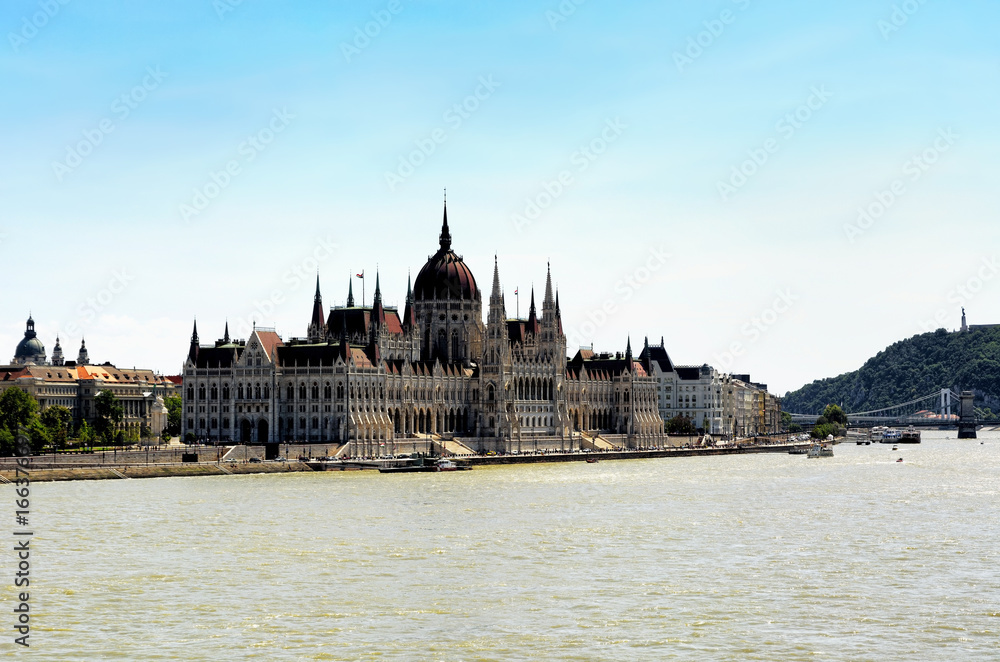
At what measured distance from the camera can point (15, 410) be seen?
119m

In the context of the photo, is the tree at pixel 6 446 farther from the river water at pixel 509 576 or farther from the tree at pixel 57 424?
the river water at pixel 509 576

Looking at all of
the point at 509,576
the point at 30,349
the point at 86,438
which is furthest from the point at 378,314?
the point at 509,576

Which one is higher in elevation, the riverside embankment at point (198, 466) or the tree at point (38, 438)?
the tree at point (38, 438)

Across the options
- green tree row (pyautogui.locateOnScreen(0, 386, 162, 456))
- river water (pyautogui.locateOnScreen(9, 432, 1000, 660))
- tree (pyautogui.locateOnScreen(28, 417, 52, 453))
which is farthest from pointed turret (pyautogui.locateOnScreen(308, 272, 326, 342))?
river water (pyautogui.locateOnScreen(9, 432, 1000, 660))

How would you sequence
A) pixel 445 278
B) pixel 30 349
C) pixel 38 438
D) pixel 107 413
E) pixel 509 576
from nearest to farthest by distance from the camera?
pixel 509 576
pixel 38 438
pixel 107 413
pixel 445 278
pixel 30 349

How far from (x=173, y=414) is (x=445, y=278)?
1385 inches

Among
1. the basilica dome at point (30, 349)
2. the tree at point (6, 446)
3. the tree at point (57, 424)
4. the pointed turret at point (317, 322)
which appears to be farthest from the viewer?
the basilica dome at point (30, 349)


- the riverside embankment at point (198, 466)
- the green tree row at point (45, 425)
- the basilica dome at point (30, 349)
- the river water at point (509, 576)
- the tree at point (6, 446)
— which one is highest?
the basilica dome at point (30, 349)

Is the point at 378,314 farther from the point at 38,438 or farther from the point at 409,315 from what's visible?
the point at 38,438

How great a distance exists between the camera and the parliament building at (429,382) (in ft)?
436

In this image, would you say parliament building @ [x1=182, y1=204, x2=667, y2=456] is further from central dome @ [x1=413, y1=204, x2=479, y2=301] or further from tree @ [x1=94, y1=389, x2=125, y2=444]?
tree @ [x1=94, y1=389, x2=125, y2=444]

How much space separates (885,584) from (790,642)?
10.2m

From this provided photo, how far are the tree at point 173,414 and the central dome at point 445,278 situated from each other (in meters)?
30.5

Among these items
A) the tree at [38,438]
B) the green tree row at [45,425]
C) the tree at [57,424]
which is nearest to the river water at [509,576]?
the green tree row at [45,425]
